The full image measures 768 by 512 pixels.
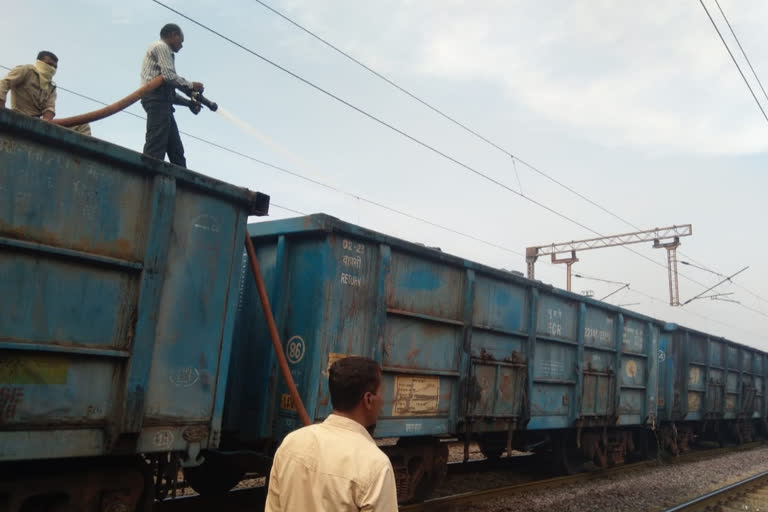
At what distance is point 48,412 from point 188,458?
117cm

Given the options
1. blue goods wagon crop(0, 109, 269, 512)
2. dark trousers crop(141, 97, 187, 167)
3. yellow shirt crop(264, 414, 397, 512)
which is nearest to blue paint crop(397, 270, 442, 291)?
blue goods wagon crop(0, 109, 269, 512)

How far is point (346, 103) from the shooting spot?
10148 mm

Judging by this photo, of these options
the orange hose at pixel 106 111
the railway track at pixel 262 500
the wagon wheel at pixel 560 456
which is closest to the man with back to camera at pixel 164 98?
the orange hose at pixel 106 111

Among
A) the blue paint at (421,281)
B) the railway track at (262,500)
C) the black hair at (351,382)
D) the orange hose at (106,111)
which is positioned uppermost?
the orange hose at (106,111)

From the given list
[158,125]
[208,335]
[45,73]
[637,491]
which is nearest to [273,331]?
[208,335]

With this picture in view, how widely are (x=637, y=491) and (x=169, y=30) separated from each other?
8995 millimetres

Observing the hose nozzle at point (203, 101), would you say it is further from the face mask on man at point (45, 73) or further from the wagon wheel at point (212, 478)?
the wagon wheel at point (212, 478)

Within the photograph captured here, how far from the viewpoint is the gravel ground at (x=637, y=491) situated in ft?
25.0

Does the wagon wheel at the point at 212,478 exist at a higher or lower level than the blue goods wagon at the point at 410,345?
lower

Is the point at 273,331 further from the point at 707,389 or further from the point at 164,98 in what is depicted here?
the point at 707,389

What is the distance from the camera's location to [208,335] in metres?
4.54

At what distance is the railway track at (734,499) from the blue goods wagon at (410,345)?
197cm

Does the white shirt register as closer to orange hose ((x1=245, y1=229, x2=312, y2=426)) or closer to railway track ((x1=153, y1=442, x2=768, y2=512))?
orange hose ((x1=245, y1=229, x2=312, y2=426))

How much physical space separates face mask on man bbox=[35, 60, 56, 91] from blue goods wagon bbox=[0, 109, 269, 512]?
1.57 m
